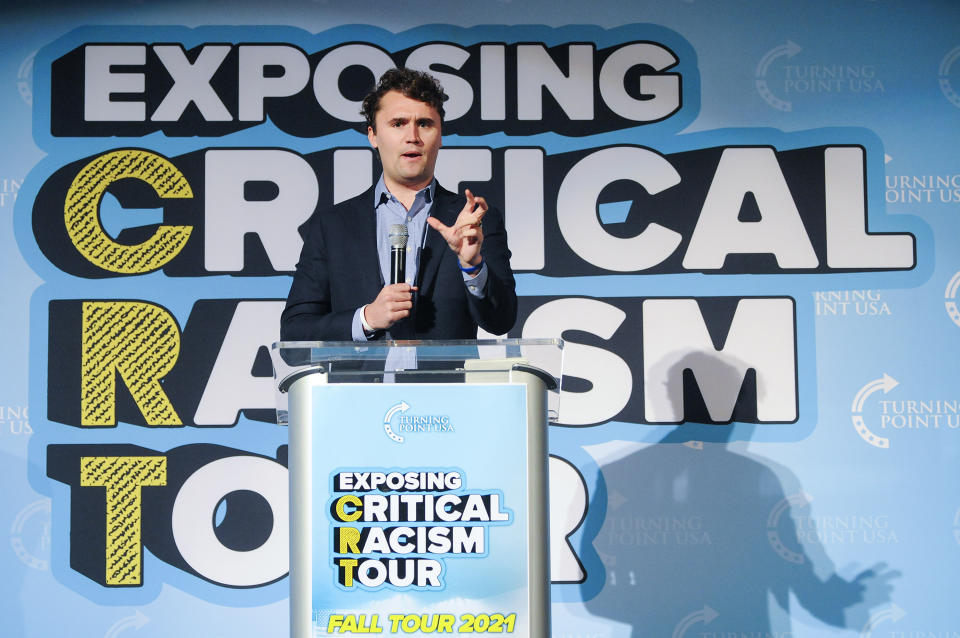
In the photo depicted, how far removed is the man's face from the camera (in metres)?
2.71

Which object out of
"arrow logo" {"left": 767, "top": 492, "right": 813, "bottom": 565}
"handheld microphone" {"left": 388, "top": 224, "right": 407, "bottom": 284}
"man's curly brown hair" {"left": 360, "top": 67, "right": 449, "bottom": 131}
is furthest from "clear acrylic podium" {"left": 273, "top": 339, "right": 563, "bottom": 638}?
"arrow logo" {"left": 767, "top": 492, "right": 813, "bottom": 565}

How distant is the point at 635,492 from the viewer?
11.5ft

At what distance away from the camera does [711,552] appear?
349cm

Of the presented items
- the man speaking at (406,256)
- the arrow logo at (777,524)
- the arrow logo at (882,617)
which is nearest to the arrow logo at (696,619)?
the arrow logo at (777,524)

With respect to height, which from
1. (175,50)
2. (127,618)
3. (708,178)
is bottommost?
(127,618)

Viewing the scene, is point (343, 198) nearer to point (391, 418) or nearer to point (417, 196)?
point (417, 196)

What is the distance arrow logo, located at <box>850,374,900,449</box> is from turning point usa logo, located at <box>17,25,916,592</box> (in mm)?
227

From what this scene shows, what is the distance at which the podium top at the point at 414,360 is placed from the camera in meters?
1.71

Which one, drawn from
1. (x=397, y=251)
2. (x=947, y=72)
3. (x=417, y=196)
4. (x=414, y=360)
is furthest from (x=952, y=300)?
(x=414, y=360)

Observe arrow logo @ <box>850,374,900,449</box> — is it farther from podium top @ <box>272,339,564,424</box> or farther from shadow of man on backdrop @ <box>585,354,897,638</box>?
podium top @ <box>272,339,564,424</box>

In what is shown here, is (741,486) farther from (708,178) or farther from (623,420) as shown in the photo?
(708,178)

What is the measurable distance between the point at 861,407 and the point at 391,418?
2483 millimetres

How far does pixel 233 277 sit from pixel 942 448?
9.14ft

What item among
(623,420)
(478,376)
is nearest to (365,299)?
(478,376)
